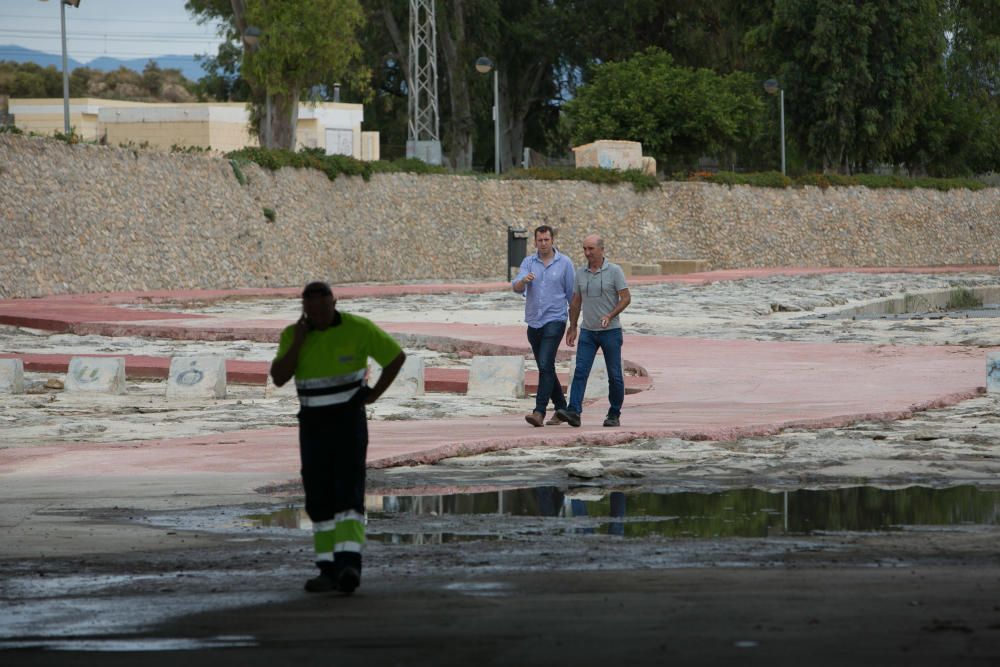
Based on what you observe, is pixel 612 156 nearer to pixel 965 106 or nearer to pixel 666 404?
pixel 965 106

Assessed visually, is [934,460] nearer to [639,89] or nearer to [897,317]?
[897,317]

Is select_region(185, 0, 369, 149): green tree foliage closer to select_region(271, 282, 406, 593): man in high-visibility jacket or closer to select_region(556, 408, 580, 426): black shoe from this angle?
select_region(556, 408, 580, 426): black shoe

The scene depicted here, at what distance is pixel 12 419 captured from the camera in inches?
623

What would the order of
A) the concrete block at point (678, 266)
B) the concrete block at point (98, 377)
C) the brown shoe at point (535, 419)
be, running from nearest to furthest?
the brown shoe at point (535, 419)
the concrete block at point (98, 377)
the concrete block at point (678, 266)

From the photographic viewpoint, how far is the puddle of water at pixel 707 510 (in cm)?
920

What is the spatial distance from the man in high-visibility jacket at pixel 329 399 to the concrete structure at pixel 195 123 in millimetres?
60810

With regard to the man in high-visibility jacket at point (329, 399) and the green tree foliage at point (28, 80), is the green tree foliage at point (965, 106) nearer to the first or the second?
the green tree foliage at point (28, 80)

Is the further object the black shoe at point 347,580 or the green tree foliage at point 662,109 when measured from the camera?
the green tree foliage at point 662,109

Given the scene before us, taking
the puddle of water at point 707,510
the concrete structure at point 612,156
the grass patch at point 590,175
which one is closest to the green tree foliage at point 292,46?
the grass patch at point 590,175

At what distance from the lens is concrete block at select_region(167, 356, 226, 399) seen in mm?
17875

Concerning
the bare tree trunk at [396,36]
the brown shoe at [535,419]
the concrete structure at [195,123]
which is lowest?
the brown shoe at [535,419]

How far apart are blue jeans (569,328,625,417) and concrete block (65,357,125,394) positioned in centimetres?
649

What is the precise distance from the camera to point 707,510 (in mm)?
9922

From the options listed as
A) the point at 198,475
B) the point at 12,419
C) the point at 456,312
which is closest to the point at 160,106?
the point at 456,312
